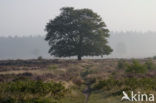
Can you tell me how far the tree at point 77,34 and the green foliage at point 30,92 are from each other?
33793 mm

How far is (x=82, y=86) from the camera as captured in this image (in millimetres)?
24953

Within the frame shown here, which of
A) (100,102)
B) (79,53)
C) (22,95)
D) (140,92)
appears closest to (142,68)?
(140,92)

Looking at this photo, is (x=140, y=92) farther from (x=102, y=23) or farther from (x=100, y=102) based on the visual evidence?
(x=102, y=23)

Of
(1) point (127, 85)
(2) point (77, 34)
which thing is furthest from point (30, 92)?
(2) point (77, 34)

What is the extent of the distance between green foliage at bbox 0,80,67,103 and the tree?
33793 mm

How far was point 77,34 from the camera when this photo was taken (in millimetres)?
55219

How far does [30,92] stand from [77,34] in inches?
1442

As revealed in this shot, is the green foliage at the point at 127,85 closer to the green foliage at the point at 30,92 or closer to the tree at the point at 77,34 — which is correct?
the green foliage at the point at 30,92

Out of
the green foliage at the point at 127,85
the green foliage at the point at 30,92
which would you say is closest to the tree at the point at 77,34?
the green foliage at the point at 127,85

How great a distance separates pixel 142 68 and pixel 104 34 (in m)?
26.8

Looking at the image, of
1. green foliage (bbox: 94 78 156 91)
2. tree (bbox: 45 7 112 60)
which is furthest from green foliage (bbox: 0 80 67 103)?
tree (bbox: 45 7 112 60)

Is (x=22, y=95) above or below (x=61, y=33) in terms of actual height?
below

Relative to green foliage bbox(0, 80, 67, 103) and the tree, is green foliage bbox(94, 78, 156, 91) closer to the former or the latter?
green foliage bbox(0, 80, 67, 103)

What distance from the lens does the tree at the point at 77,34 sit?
5475cm
